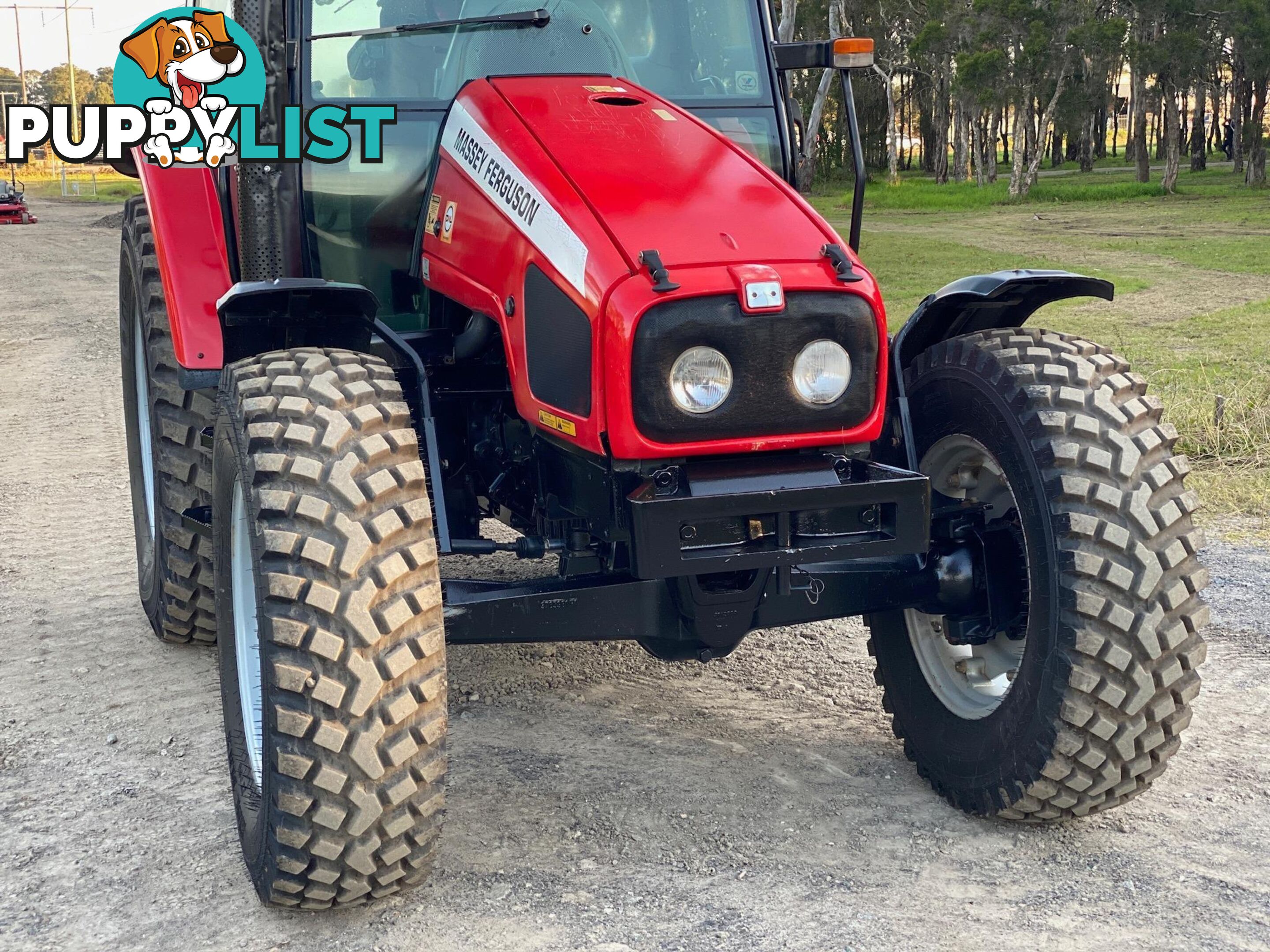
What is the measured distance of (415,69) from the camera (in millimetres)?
4176

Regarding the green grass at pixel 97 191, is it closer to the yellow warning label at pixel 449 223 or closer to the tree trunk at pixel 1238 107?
the tree trunk at pixel 1238 107

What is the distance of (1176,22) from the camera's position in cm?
4212

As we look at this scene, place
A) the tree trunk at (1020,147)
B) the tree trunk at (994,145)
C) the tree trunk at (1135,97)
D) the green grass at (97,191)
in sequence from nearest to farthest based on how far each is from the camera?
the tree trunk at (1020,147) < the tree trunk at (1135,97) < the tree trunk at (994,145) < the green grass at (97,191)

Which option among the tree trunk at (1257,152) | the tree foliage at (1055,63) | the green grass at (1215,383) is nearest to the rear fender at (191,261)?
the green grass at (1215,383)

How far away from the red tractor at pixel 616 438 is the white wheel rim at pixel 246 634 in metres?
0.01

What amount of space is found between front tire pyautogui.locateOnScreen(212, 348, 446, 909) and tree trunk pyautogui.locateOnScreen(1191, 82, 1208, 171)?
148 ft

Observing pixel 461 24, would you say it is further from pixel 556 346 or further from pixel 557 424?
pixel 557 424

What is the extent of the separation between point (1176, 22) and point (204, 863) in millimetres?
44640

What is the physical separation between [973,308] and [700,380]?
118 centimetres

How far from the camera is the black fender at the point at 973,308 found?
380 cm

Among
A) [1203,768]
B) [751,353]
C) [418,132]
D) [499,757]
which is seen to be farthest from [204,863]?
[1203,768]

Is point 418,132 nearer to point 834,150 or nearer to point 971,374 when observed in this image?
point 971,374

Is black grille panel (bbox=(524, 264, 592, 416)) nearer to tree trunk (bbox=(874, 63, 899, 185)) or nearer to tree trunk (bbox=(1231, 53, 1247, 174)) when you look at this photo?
tree trunk (bbox=(1231, 53, 1247, 174))

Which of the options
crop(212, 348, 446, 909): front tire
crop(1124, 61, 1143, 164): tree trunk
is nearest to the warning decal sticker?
crop(212, 348, 446, 909): front tire
